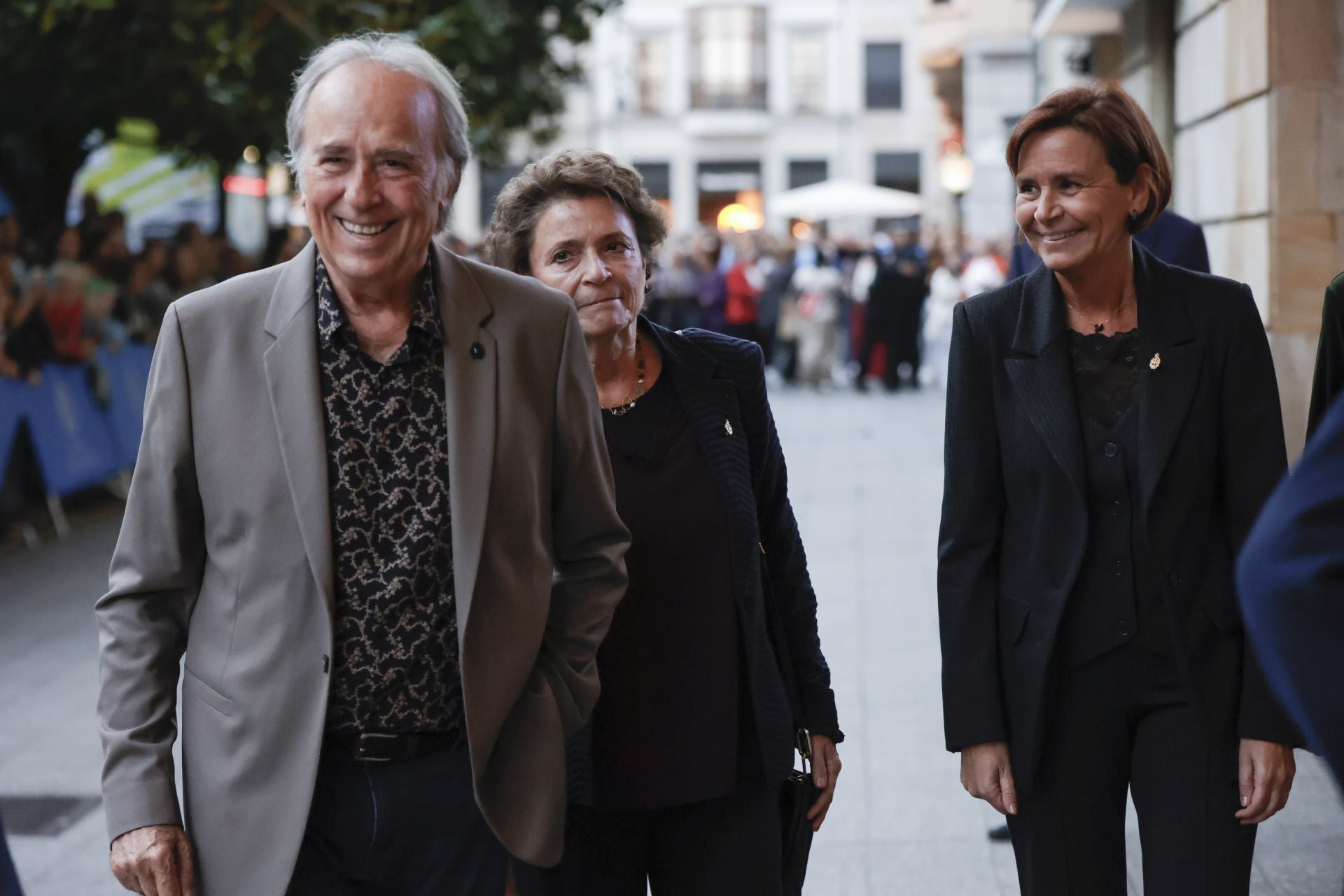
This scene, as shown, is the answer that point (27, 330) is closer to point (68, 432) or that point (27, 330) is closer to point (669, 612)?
point (68, 432)

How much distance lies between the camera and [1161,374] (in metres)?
2.94

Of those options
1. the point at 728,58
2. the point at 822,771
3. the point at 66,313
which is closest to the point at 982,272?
the point at 66,313

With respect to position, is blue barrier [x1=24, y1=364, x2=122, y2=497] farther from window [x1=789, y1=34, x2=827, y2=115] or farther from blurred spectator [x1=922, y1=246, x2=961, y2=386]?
window [x1=789, y1=34, x2=827, y2=115]

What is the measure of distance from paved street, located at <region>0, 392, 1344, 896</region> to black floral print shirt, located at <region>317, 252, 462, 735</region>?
2.87m

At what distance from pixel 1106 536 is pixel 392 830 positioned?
1306mm

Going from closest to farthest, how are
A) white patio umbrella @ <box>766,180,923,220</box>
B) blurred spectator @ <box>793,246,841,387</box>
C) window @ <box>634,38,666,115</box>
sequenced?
blurred spectator @ <box>793,246,841,387</box>, white patio umbrella @ <box>766,180,923,220</box>, window @ <box>634,38,666,115</box>

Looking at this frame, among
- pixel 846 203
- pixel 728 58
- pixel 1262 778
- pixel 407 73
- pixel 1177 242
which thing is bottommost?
pixel 1262 778

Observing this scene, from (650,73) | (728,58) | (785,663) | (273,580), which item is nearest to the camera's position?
(273,580)

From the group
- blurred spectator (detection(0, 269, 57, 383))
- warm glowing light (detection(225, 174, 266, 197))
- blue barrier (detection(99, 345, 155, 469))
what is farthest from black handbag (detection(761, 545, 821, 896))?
warm glowing light (detection(225, 174, 266, 197))

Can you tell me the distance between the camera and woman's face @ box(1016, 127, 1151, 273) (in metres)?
2.99

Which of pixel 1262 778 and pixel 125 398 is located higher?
pixel 125 398

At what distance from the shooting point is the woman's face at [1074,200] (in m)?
2.99

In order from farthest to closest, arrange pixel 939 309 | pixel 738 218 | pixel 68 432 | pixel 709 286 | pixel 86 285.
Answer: pixel 738 218 → pixel 709 286 → pixel 939 309 → pixel 86 285 → pixel 68 432

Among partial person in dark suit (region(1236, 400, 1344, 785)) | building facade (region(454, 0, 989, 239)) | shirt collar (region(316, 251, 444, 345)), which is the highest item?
building facade (region(454, 0, 989, 239))
